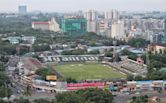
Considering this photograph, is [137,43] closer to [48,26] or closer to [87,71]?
[87,71]

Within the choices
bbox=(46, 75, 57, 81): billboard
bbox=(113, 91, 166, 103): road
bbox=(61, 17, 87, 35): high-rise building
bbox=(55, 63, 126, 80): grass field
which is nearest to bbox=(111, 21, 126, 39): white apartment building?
bbox=(61, 17, 87, 35): high-rise building

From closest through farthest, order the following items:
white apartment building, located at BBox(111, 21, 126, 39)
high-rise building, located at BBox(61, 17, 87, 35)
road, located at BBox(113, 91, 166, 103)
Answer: road, located at BBox(113, 91, 166, 103), white apartment building, located at BBox(111, 21, 126, 39), high-rise building, located at BBox(61, 17, 87, 35)

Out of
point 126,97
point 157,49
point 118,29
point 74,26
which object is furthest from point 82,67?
point 74,26

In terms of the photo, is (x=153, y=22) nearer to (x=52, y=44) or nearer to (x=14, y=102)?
(x=52, y=44)

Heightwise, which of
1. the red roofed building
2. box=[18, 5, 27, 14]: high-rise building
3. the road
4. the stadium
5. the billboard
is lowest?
box=[18, 5, 27, 14]: high-rise building

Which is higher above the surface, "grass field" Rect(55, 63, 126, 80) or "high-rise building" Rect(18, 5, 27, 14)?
"grass field" Rect(55, 63, 126, 80)

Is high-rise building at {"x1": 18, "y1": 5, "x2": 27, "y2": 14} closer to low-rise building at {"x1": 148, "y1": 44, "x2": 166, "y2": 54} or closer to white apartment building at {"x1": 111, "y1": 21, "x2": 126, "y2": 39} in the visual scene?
white apartment building at {"x1": 111, "y1": 21, "x2": 126, "y2": 39}

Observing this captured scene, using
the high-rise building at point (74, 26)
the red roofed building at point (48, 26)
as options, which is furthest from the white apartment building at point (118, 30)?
the red roofed building at point (48, 26)
